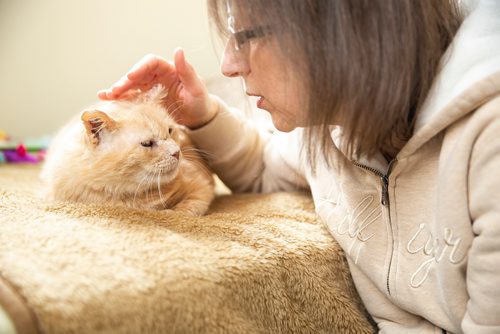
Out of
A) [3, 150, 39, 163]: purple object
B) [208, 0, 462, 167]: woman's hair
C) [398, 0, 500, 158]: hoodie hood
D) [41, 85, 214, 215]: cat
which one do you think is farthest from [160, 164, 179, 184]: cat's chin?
[3, 150, 39, 163]: purple object

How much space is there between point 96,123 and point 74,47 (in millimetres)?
1521

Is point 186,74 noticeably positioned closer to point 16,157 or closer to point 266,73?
point 266,73

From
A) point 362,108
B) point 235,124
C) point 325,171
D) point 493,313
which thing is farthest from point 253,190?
point 493,313

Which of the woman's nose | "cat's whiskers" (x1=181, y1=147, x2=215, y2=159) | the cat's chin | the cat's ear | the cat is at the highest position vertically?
the woman's nose

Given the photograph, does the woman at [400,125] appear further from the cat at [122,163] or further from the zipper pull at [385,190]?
the cat at [122,163]

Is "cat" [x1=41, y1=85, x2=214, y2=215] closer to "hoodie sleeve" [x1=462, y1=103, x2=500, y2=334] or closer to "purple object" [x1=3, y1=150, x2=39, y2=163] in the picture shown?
"hoodie sleeve" [x1=462, y1=103, x2=500, y2=334]

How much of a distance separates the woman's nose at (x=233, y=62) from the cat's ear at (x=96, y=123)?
29 centimetres

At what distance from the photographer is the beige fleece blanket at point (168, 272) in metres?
0.55

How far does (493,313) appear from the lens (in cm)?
64

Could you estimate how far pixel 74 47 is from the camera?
7.49 feet

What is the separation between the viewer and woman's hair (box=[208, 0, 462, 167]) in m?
0.66

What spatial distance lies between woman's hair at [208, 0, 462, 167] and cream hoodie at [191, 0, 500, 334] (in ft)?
0.13

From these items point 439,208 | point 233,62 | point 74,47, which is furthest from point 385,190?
point 74,47

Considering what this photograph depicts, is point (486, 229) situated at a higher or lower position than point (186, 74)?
lower
